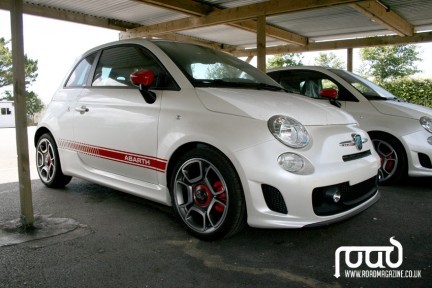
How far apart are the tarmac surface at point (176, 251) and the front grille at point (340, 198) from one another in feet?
0.69

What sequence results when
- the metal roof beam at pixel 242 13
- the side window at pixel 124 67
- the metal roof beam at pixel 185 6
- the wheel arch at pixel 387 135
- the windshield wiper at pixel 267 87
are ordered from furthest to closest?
the metal roof beam at pixel 185 6 < the metal roof beam at pixel 242 13 < the wheel arch at pixel 387 135 < the windshield wiper at pixel 267 87 < the side window at pixel 124 67

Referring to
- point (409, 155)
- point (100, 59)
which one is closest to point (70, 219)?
point (100, 59)

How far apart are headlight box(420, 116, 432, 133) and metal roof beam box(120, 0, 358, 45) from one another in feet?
10.3

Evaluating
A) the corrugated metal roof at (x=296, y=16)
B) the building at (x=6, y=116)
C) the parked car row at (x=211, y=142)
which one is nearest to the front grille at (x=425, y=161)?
the parked car row at (x=211, y=142)

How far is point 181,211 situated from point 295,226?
0.95 metres

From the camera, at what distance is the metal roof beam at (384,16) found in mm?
7467

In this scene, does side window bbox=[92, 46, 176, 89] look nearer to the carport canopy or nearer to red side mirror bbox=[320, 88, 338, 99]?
red side mirror bbox=[320, 88, 338, 99]

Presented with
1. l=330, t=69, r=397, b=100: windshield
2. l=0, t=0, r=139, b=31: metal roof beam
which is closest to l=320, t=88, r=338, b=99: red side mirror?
l=330, t=69, r=397, b=100: windshield

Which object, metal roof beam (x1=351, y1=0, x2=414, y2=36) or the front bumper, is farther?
metal roof beam (x1=351, y1=0, x2=414, y2=36)

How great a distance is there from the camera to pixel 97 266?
2406 millimetres

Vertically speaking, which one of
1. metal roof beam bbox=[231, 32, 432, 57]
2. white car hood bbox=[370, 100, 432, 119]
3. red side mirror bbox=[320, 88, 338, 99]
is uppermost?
metal roof beam bbox=[231, 32, 432, 57]

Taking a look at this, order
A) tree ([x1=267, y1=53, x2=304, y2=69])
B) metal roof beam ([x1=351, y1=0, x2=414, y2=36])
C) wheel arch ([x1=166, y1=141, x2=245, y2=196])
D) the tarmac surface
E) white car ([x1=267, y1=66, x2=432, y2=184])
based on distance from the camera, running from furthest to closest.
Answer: tree ([x1=267, y1=53, x2=304, y2=69]) → metal roof beam ([x1=351, y1=0, x2=414, y2=36]) → white car ([x1=267, y1=66, x2=432, y2=184]) → wheel arch ([x1=166, y1=141, x2=245, y2=196]) → the tarmac surface

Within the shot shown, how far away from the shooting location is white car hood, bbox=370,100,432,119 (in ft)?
14.8

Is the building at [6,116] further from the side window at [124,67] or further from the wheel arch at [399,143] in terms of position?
the wheel arch at [399,143]
